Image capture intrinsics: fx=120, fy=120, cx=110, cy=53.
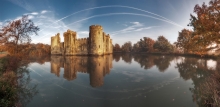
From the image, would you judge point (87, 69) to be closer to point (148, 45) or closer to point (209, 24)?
point (209, 24)

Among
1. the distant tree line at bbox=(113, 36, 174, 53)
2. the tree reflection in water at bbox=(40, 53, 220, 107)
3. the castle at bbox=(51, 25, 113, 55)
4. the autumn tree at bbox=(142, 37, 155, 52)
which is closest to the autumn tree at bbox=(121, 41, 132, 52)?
the distant tree line at bbox=(113, 36, 174, 53)

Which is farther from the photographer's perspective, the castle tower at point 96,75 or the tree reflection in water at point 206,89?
the castle tower at point 96,75

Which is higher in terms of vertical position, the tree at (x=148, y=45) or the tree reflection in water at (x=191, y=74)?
the tree at (x=148, y=45)

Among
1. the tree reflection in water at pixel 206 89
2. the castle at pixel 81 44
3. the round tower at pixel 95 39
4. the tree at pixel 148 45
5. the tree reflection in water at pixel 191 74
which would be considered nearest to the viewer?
the tree reflection in water at pixel 206 89

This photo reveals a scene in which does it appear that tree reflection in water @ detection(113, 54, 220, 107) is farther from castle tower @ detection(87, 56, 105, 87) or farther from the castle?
the castle

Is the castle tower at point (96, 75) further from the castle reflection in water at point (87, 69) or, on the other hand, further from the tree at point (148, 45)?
the tree at point (148, 45)

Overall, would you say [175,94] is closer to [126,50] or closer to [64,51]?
[64,51]

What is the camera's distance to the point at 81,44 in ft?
136

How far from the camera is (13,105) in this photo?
16.9 ft

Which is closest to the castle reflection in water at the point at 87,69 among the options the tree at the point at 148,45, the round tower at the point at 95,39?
the round tower at the point at 95,39

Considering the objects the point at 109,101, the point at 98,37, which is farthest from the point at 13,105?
the point at 98,37

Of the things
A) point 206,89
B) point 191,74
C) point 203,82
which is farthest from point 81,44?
point 206,89

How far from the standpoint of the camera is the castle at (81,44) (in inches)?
1458

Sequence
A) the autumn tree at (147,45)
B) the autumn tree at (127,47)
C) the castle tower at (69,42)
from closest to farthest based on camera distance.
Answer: the castle tower at (69,42), the autumn tree at (147,45), the autumn tree at (127,47)
